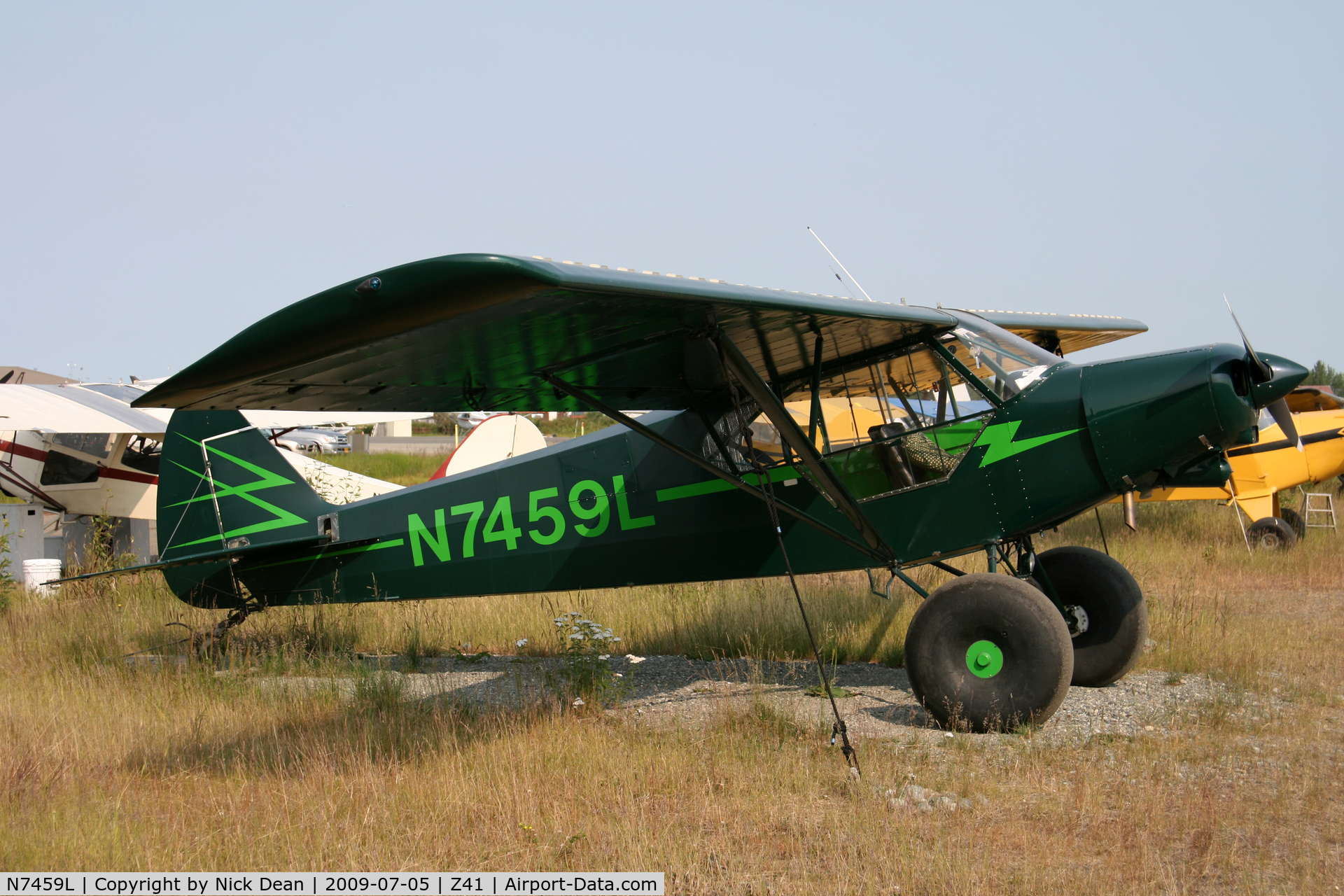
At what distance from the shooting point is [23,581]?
1127 centimetres

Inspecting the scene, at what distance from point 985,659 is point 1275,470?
10.7 m

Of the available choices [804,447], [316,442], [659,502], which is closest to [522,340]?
→ [804,447]

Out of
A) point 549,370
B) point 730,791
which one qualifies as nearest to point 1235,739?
point 730,791

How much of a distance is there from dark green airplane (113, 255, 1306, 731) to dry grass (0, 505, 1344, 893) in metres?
0.81

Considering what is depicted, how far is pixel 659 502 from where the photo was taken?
6660 millimetres

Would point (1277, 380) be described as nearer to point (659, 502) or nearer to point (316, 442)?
point (659, 502)

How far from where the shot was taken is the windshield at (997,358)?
5730 millimetres

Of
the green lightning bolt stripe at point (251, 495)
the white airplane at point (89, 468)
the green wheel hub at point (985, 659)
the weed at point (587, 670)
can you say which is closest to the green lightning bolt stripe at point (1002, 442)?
the green wheel hub at point (985, 659)

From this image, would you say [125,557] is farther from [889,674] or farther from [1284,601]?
[1284,601]

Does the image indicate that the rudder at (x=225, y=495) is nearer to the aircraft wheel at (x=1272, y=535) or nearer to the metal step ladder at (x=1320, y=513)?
the aircraft wheel at (x=1272, y=535)

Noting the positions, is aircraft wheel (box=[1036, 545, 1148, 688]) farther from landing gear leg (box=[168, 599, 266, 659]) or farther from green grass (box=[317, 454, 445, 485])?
green grass (box=[317, 454, 445, 485])

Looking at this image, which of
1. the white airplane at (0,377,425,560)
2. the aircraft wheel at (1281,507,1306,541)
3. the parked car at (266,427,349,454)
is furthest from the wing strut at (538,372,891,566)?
the parked car at (266,427,349,454)

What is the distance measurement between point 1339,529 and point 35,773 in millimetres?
16275

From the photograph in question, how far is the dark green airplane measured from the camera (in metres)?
4.31
